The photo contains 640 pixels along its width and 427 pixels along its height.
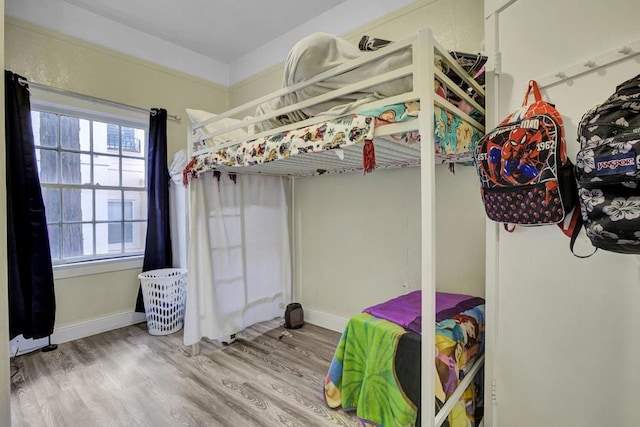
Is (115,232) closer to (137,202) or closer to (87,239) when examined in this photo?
(87,239)

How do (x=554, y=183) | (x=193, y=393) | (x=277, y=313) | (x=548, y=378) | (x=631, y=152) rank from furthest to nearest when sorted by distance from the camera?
(x=277, y=313), (x=193, y=393), (x=548, y=378), (x=554, y=183), (x=631, y=152)

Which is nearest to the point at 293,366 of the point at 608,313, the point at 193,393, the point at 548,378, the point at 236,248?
the point at 193,393

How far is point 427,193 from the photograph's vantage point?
1094 millimetres

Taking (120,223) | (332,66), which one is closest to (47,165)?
(120,223)

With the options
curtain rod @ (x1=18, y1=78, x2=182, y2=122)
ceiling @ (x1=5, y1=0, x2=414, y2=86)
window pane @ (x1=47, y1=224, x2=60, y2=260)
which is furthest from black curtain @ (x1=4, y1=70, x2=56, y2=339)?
ceiling @ (x1=5, y1=0, x2=414, y2=86)

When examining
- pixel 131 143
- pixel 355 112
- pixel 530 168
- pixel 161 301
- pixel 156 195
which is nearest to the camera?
pixel 530 168

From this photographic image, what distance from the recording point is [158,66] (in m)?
2.80

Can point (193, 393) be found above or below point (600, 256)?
below

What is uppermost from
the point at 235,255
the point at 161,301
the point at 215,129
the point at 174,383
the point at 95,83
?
the point at 95,83

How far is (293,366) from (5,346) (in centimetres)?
154

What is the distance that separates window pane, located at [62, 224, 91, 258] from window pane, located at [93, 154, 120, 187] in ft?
1.39

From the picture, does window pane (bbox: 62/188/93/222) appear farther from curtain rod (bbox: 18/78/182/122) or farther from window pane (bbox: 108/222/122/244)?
curtain rod (bbox: 18/78/182/122)

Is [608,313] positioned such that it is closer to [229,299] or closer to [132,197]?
[229,299]

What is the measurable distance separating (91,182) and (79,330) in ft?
4.09
